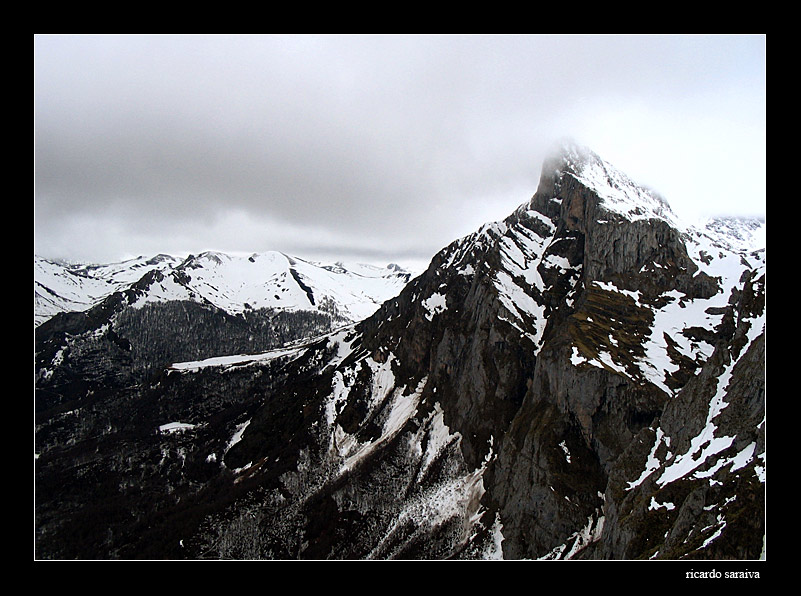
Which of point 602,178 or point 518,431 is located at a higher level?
point 602,178

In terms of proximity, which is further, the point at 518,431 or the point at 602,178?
the point at 602,178

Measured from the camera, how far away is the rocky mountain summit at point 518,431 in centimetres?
4853

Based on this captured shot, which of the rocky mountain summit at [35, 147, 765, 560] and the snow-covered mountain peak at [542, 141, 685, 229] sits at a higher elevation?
the snow-covered mountain peak at [542, 141, 685, 229]

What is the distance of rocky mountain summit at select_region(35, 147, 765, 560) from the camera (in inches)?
1911

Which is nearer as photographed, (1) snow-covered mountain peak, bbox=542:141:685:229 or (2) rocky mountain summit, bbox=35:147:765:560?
(2) rocky mountain summit, bbox=35:147:765:560

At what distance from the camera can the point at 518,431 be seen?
100625mm

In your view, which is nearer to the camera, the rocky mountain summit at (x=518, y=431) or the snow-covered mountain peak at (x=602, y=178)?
the rocky mountain summit at (x=518, y=431)

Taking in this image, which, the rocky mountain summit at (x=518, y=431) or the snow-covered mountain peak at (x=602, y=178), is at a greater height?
the snow-covered mountain peak at (x=602, y=178)
